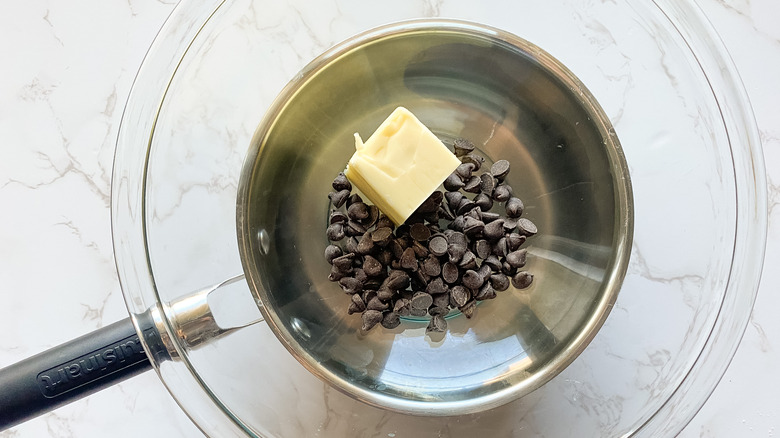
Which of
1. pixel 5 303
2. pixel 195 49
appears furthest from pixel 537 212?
pixel 5 303

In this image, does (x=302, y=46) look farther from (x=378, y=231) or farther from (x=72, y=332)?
(x=72, y=332)

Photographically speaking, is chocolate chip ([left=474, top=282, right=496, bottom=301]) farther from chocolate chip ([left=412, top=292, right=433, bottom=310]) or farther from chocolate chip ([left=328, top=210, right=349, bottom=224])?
chocolate chip ([left=328, top=210, right=349, bottom=224])

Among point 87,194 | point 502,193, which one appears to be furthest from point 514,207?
point 87,194

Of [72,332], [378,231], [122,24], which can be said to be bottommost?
[72,332]

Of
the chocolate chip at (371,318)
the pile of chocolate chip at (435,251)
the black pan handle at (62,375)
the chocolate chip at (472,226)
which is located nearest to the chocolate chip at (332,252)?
the pile of chocolate chip at (435,251)

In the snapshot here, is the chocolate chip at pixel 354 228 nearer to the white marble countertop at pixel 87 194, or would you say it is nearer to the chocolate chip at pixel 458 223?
the chocolate chip at pixel 458 223

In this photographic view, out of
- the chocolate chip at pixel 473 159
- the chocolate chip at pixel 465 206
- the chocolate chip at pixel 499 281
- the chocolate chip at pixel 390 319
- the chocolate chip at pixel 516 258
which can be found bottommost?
the chocolate chip at pixel 390 319

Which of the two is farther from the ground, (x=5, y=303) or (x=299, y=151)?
(x=299, y=151)
